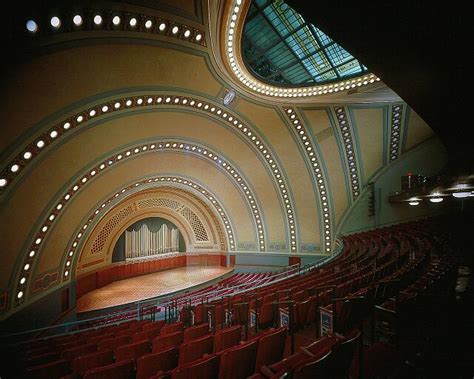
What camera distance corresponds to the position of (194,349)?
3.29 m

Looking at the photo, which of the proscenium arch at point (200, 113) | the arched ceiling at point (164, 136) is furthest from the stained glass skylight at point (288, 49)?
the proscenium arch at point (200, 113)

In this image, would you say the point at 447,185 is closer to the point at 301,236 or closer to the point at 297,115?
the point at 297,115

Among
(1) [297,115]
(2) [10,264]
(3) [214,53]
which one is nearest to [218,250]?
(1) [297,115]

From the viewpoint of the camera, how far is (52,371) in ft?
11.3

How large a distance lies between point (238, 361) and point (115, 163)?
8.88m

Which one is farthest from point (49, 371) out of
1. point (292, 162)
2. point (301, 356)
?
point (292, 162)

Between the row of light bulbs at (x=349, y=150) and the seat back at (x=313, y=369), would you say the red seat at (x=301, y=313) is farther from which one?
the row of light bulbs at (x=349, y=150)

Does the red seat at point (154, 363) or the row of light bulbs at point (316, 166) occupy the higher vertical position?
the row of light bulbs at point (316, 166)

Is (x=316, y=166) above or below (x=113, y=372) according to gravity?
above

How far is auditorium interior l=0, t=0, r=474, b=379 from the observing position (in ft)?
10.3

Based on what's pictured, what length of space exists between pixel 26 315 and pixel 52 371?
608 centimetres

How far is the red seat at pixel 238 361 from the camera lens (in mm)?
2637

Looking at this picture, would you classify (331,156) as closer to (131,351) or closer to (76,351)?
(131,351)

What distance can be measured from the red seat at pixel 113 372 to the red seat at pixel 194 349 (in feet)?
1.91
